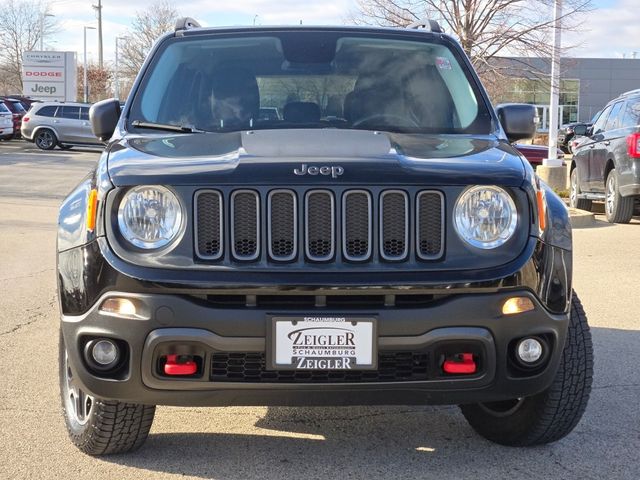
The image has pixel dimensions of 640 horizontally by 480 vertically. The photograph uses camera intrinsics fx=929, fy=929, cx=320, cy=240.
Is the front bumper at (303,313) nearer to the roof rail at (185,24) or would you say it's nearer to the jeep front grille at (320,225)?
the jeep front grille at (320,225)

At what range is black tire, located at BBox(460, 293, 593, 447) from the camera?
12.0 feet

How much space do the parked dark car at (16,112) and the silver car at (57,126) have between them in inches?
173

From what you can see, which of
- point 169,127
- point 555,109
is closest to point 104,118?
point 169,127

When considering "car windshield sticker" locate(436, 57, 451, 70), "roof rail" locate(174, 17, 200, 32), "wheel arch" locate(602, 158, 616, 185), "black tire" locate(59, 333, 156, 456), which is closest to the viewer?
"black tire" locate(59, 333, 156, 456)

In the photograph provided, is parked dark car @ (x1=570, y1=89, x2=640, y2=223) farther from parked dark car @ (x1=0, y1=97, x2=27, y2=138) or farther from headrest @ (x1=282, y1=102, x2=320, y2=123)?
parked dark car @ (x1=0, y1=97, x2=27, y2=138)

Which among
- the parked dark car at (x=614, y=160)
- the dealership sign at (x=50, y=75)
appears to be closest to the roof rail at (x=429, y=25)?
the parked dark car at (x=614, y=160)

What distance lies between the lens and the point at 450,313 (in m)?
3.17

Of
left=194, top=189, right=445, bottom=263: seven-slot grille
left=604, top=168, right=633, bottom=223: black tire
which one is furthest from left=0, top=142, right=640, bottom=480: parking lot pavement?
left=604, top=168, right=633, bottom=223: black tire

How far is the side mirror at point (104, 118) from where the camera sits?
441cm

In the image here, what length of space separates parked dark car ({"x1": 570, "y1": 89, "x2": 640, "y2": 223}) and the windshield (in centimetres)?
779

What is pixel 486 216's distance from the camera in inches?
131

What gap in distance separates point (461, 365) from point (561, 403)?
63cm

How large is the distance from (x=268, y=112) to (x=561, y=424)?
75.5 inches

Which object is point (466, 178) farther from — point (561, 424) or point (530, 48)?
point (530, 48)
